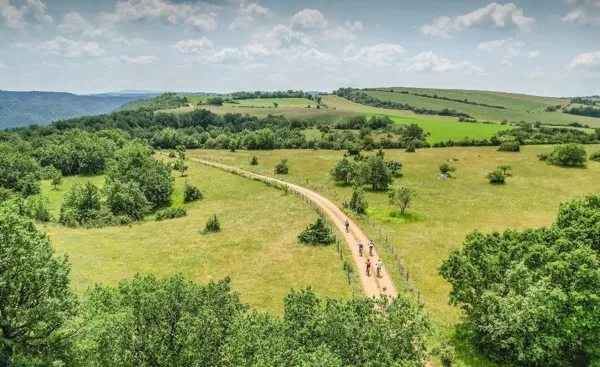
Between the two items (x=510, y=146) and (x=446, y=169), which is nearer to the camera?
(x=446, y=169)

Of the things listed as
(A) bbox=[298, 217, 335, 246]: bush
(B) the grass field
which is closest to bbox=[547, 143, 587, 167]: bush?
(B) the grass field

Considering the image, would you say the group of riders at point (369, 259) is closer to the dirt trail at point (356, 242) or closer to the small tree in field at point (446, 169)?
the dirt trail at point (356, 242)

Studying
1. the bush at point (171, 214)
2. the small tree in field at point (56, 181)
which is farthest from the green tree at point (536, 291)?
the small tree in field at point (56, 181)

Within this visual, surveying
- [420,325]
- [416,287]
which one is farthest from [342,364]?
[416,287]

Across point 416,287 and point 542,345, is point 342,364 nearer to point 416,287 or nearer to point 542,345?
point 542,345

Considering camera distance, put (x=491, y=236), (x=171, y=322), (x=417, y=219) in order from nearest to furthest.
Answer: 1. (x=171, y=322)
2. (x=491, y=236)
3. (x=417, y=219)

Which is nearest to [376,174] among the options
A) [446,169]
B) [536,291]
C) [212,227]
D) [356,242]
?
[446,169]

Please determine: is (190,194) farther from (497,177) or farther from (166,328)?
(497,177)
